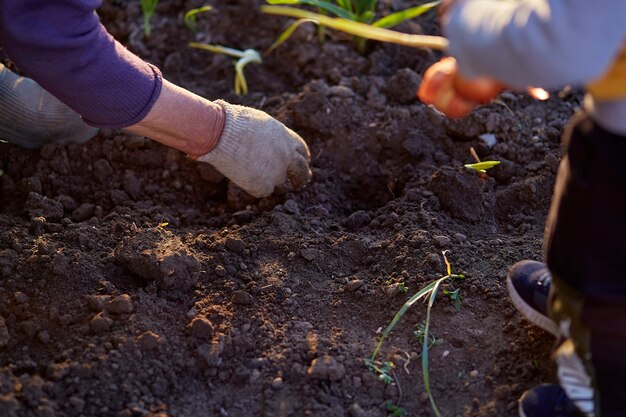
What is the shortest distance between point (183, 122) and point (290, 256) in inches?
17.2

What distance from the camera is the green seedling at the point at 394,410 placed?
1.71 meters

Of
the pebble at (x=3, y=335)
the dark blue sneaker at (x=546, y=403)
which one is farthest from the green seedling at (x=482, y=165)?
the pebble at (x=3, y=335)

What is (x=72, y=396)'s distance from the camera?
1650mm

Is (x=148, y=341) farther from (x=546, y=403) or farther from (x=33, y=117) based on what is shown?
(x=33, y=117)

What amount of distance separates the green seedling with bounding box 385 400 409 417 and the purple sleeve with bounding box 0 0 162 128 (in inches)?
35.4

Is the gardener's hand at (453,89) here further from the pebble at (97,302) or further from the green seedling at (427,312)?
the pebble at (97,302)

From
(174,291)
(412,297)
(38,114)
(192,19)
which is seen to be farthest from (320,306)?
(192,19)

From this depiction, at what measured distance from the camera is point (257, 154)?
2191 mm

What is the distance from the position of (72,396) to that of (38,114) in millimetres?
1070

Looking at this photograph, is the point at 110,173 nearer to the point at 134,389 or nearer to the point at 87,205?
the point at 87,205

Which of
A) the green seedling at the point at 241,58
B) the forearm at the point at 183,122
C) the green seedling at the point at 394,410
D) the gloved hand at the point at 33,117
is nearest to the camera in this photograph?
the green seedling at the point at 394,410

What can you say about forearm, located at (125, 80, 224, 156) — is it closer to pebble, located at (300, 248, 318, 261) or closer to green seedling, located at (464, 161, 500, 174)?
pebble, located at (300, 248, 318, 261)

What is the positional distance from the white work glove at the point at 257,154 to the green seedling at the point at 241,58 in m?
0.50

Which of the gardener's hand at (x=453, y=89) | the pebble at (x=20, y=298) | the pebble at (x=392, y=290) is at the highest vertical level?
the gardener's hand at (x=453, y=89)
